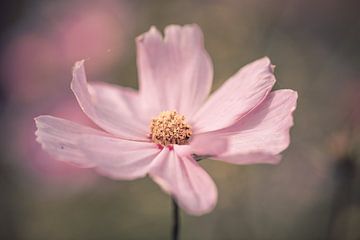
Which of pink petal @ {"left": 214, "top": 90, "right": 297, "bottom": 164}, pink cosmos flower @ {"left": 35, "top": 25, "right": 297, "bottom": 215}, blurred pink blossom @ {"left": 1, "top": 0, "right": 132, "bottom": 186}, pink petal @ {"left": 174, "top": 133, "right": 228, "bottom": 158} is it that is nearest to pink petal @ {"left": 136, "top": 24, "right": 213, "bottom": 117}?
pink cosmos flower @ {"left": 35, "top": 25, "right": 297, "bottom": 215}

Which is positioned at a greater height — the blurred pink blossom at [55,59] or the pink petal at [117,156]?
the blurred pink blossom at [55,59]

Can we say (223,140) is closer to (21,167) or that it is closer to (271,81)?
(271,81)

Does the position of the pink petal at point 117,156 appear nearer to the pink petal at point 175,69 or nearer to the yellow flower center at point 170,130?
the yellow flower center at point 170,130

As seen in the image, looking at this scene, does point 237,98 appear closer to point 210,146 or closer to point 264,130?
point 264,130

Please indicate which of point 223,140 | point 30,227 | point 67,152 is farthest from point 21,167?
point 223,140

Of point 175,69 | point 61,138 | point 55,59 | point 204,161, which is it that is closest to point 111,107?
point 175,69

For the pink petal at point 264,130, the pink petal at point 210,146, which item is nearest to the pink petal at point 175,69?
the pink petal at point 264,130

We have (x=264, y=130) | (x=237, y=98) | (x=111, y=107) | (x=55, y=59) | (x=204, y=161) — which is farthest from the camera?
(x=55, y=59)
